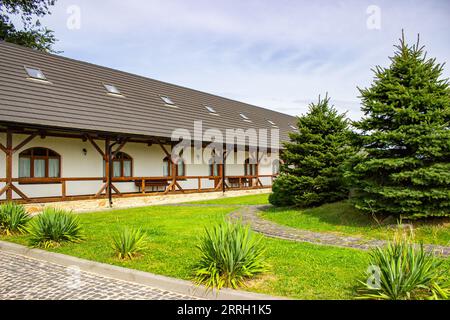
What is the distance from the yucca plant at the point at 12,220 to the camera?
29.3 feet

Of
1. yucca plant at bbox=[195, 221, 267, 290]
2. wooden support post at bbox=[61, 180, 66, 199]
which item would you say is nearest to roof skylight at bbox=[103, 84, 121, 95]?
wooden support post at bbox=[61, 180, 66, 199]

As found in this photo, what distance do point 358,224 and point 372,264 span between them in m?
5.11

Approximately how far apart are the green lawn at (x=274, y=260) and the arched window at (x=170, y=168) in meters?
9.07

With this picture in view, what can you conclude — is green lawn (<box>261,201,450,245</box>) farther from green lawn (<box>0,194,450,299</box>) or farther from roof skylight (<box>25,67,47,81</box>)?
roof skylight (<box>25,67,47,81</box>)

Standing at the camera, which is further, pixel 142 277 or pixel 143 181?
pixel 143 181

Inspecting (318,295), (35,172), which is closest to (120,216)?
(35,172)

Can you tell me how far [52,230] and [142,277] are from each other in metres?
3.19

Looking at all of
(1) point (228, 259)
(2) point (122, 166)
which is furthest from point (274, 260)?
(2) point (122, 166)

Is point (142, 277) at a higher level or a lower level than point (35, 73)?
lower

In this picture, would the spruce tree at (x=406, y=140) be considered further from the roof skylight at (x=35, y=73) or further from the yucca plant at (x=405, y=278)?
the roof skylight at (x=35, y=73)

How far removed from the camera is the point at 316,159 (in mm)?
12008

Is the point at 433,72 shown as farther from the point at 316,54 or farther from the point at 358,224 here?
the point at 358,224

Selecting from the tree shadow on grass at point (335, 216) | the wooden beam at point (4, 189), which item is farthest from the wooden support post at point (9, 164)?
the tree shadow on grass at point (335, 216)

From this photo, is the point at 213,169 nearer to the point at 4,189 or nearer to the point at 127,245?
the point at 4,189
